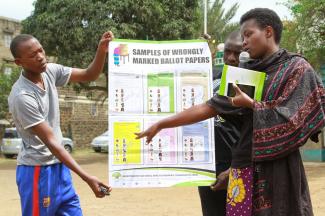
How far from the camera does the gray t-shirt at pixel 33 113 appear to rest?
3088mm

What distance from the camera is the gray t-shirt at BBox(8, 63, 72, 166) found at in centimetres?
309

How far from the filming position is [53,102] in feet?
11.0

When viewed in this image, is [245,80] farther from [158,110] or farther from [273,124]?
[158,110]

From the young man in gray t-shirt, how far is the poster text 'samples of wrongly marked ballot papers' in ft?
0.98

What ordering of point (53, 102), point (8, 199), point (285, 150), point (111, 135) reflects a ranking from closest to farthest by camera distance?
point (285, 150) < point (111, 135) < point (53, 102) < point (8, 199)

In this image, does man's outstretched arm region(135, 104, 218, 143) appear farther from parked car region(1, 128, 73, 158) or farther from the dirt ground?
parked car region(1, 128, 73, 158)

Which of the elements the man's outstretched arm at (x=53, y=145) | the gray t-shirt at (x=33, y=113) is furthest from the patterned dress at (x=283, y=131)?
the gray t-shirt at (x=33, y=113)

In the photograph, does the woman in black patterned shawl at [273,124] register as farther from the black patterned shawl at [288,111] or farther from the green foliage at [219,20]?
the green foliage at [219,20]

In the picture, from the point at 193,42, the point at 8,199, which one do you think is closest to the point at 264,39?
the point at 193,42

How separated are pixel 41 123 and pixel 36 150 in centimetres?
25

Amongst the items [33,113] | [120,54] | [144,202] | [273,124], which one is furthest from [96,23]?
[273,124]

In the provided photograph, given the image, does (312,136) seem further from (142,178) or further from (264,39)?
(142,178)

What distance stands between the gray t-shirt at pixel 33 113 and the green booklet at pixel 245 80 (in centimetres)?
134

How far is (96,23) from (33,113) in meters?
14.0
